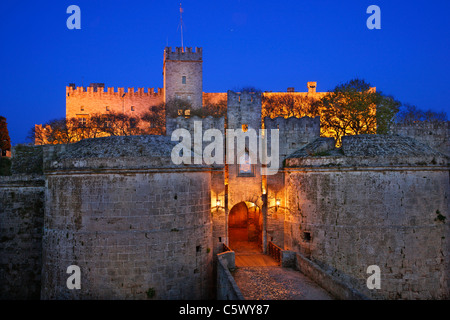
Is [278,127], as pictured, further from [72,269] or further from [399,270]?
[72,269]

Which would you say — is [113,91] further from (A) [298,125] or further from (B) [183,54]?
(A) [298,125]

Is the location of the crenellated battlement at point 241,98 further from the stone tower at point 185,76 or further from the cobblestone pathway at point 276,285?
the stone tower at point 185,76

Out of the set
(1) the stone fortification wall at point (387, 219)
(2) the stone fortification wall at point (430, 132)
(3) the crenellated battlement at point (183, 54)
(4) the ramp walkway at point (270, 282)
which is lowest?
(4) the ramp walkway at point (270, 282)

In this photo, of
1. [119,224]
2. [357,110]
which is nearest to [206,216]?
[119,224]

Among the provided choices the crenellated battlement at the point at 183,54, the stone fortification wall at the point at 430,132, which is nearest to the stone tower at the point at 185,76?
the crenellated battlement at the point at 183,54

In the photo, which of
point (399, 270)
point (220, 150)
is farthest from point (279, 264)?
point (220, 150)

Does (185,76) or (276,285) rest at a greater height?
(185,76)

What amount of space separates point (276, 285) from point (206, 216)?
485cm

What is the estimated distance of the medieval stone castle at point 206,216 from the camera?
1420 centimetres

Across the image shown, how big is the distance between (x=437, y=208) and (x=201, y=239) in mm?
11973

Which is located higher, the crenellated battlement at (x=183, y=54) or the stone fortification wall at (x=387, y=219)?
the crenellated battlement at (x=183, y=54)

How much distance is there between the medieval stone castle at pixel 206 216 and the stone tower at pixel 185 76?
26.8 m

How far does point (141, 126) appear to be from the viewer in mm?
47188

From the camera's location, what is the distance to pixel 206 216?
16797 millimetres
